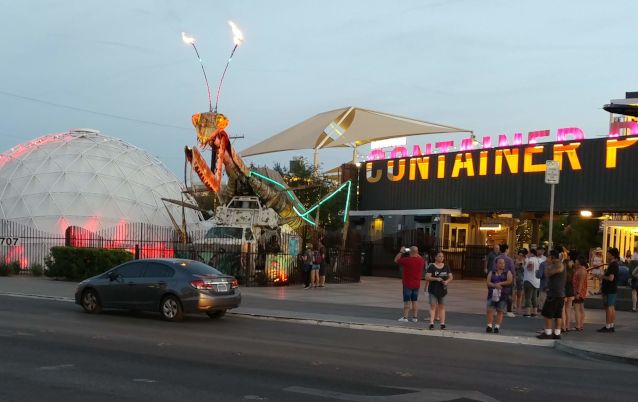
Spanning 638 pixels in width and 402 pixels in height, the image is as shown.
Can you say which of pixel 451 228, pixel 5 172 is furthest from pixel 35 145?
pixel 451 228

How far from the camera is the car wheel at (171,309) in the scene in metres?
14.9

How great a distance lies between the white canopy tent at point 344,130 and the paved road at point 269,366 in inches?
1173

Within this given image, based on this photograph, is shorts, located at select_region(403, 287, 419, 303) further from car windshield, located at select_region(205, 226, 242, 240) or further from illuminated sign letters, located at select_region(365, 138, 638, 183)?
illuminated sign letters, located at select_region(365, 138, 638, 183)

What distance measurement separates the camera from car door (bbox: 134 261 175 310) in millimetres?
15195

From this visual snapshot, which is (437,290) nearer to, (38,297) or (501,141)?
(38,297)

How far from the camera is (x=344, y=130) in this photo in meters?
45.7

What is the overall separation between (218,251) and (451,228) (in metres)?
14.8

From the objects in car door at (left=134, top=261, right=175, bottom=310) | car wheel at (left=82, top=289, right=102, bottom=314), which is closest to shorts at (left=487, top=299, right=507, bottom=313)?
car door at (left=134, top=261, right=175, bottom=310)

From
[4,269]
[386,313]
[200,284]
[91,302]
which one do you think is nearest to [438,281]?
[386,313]

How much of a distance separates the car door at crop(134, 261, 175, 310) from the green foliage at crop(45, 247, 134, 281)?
9.88m

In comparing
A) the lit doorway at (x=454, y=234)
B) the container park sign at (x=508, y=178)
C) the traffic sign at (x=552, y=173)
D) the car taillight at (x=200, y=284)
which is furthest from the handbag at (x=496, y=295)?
the lit doorway at (x=454, y=234)

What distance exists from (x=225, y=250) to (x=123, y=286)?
9.19 m

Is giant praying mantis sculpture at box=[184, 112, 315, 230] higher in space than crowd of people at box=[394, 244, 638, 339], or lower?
higher

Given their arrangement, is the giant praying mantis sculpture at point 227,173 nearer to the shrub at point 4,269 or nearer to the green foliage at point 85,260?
the green foliage at point 85,260
